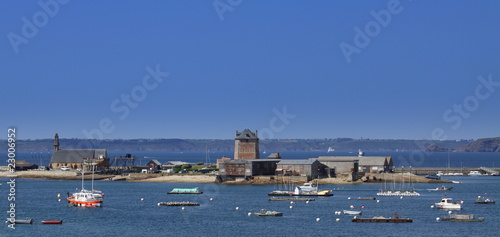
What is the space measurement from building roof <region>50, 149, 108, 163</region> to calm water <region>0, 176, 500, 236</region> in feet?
140

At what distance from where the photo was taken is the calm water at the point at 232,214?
215 ft

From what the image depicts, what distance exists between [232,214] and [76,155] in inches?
3480

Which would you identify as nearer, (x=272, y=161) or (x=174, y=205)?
(x=174, y=205)

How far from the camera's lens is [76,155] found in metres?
160

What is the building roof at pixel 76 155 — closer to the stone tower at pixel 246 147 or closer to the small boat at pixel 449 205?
the stone tower at pixel 246 147

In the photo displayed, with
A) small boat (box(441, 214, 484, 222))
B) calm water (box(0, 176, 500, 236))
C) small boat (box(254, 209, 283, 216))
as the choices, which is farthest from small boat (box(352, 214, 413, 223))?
small boat (box(254, 209, 283, 216))

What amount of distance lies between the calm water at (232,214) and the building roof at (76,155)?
42563 mm

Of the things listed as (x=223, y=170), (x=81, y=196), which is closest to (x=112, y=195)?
(x=81, y=196)

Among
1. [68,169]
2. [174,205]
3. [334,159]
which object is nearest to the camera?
[174,205]

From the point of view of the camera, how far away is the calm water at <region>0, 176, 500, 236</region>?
65500 mm

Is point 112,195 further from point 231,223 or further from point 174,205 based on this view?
point 231,223

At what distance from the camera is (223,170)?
127 metres

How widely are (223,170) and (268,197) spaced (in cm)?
2967

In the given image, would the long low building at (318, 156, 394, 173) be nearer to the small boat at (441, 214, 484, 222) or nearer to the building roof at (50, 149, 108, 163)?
the building roof at (50, 149, 108, 163)
